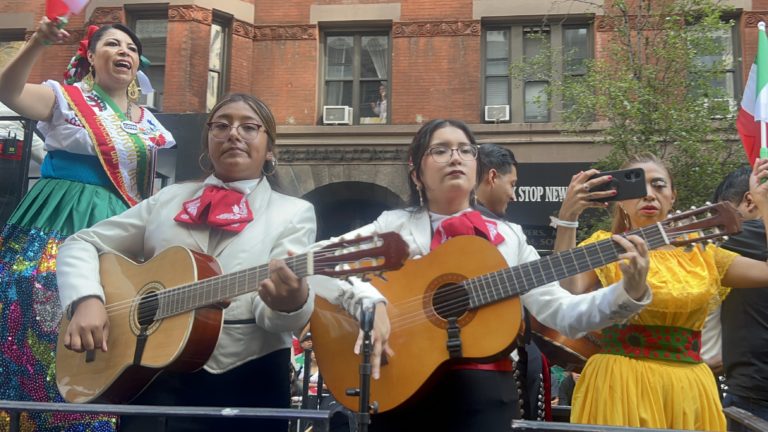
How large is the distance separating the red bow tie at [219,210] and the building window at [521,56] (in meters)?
9.80

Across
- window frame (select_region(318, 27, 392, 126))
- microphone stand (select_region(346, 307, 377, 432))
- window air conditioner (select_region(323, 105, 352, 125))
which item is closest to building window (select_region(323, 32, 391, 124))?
Result: window frame (select_region(318, 27, 392, 126))

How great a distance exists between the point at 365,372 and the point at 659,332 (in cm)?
149

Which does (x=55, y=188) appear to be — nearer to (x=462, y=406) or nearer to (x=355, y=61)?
(x=462, y=406)

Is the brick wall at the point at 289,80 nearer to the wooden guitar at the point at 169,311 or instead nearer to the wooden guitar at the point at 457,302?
the wooden guitar at the point at 169,311

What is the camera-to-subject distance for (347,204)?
43.2 ft

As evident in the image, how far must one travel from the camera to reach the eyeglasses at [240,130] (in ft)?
9.87

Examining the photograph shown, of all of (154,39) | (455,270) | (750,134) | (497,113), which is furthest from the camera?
(154,39)

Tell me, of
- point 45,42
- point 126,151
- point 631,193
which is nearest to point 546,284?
point 631,193

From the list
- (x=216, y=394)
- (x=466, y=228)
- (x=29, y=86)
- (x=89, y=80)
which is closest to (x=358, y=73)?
(x=89, y=80)

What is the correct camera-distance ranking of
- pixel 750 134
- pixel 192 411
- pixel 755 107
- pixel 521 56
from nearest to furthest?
1. pixel 192 411
2. pixel 755 107
3. pixel 750 134
4. pixel 521 56

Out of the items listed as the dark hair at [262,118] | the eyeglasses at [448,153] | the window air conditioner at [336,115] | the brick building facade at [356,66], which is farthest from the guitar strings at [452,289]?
the window air conditioner at [336,115]

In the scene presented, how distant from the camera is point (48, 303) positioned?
3295mm

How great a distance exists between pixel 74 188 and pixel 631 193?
8.63 ft

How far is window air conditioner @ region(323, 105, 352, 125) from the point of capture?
1266cm
